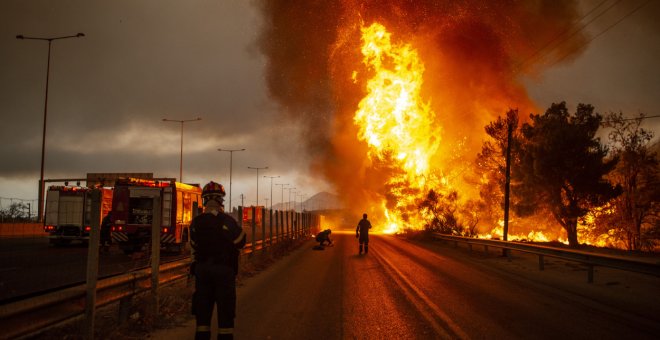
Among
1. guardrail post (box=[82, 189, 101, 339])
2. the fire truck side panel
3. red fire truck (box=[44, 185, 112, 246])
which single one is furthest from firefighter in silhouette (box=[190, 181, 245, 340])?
the fire truck side panel

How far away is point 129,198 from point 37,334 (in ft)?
52.1

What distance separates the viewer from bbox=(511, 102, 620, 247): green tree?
34.8 m

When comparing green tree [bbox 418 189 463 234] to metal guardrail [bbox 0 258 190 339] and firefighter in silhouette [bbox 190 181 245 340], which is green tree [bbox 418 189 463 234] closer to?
metal guardrail [bbox 0 258 190 339]

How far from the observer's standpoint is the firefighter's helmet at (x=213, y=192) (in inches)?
225

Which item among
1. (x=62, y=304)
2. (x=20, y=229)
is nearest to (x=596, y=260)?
(x=62, y=304)

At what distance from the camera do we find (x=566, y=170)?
34.9 meters

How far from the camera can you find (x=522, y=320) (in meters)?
7.71

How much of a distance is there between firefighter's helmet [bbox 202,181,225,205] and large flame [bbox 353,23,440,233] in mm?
34448

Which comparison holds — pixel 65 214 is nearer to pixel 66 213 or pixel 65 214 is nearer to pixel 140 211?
pixel 66 213

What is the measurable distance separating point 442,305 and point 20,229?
116 ft

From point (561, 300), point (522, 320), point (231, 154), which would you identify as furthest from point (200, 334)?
point (231, 154)

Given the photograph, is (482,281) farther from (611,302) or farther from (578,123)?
(578,123)

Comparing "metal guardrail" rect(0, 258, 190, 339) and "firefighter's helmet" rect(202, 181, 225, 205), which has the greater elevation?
"firefighter's helmet" rect(202, 181, 225, 205)

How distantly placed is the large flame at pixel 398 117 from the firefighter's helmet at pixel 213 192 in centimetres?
3445
